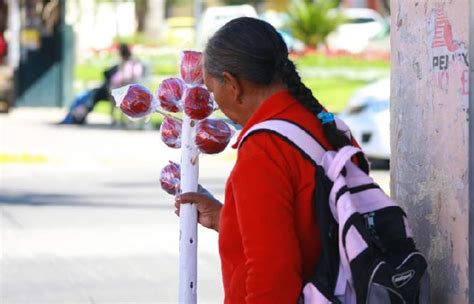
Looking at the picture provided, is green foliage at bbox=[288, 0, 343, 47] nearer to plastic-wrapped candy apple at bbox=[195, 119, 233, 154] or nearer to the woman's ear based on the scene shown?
plastic-wrapped candy apple at bbox=[195, 119, 233, 154]

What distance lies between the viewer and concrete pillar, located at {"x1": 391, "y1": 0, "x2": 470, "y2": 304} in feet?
11.7

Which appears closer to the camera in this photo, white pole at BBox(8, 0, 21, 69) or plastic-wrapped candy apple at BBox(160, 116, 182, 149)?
plastic-wrapped candy apple at BBox(160, 116, 182, 149)

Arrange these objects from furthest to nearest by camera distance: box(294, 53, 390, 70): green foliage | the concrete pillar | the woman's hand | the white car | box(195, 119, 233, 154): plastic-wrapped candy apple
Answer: box(294, 53, 390, 70): green foliage
the white car
box(195, 119, 233, 154): plastic-wrapped candy apple
the woman's hand
the concrete pillar

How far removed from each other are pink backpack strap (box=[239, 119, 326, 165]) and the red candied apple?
0.89 m

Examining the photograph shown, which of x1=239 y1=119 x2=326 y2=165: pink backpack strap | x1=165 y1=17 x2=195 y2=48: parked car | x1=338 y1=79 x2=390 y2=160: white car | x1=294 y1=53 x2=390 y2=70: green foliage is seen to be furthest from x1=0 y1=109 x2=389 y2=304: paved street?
x1=165 y1=17 x2=195 y2=48: parked car

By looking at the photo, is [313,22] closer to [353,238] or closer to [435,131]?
[435,131]

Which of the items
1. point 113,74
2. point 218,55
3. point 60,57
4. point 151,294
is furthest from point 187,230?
point 60,57

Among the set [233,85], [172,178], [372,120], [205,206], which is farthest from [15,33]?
[233,85]

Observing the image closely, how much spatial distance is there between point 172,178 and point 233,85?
3.15 ft

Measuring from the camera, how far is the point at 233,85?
337 cm

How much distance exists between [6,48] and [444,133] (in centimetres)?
2556

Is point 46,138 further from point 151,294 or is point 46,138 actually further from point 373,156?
point 151,294

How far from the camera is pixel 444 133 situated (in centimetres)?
363

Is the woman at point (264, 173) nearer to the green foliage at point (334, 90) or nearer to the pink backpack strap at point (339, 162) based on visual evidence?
the pink backpack strap at point (339, 162)
